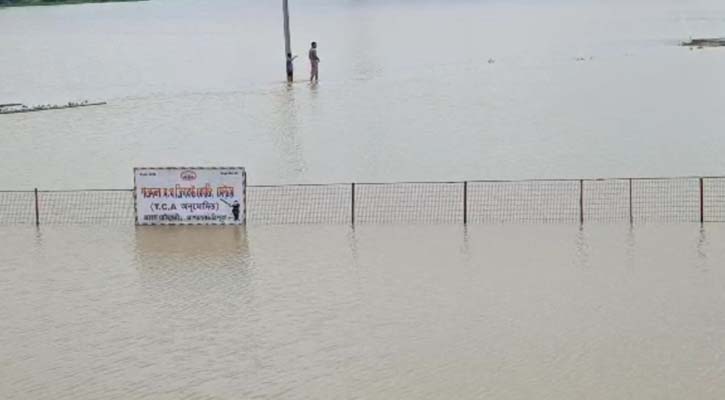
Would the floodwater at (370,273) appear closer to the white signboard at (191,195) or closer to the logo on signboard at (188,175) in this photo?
the white signboard at (191,195)

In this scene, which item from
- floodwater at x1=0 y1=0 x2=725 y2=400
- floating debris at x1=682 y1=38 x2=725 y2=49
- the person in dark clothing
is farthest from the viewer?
floating debris at x1=682 y1=38 x2=725 y2=49

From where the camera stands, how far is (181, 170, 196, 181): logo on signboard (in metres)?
23.4

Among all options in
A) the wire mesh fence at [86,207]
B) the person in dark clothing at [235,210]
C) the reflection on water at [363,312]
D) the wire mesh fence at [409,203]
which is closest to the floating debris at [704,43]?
the wire mesh fence at [409,203]

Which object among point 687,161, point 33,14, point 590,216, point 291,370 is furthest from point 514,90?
point 33,14

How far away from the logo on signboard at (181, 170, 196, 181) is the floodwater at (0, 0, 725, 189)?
5126 mm

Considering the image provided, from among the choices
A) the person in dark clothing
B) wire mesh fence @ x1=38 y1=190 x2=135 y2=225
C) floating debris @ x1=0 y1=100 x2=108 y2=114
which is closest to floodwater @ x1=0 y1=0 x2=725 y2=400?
the person in dark clothing

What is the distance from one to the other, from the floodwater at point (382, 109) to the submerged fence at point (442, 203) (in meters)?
1.63

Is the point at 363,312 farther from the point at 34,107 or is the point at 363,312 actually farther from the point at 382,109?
the point at 34,107

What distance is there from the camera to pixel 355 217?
23.9 meters

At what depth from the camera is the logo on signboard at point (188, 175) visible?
2342 centimetres

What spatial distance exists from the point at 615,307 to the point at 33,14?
159 metres

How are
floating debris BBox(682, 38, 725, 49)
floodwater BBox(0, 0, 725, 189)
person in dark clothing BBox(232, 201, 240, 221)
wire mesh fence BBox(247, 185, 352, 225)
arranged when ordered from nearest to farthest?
person in dark clothing BBox(232, 201, 240, 221) → wire mesh fence BBox(247, 185, 352, 225) → floodwater BBox(0, 0, 725, 189) → floating debris BBox(682, 38, 725, 49)

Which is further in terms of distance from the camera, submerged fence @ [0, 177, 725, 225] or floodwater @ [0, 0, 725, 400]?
submerged fence @ [0, 177, 725, 225]

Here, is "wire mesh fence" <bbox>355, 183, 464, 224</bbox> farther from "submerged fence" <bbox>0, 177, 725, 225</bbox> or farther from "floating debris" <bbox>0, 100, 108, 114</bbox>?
"floating debris" <bbox>0, 100, 108, 114</bbox>
